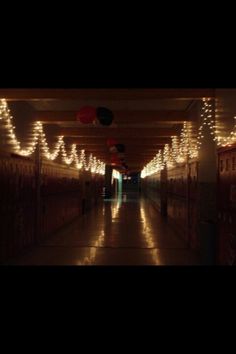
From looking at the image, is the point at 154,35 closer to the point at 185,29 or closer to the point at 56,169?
the point at 185,29

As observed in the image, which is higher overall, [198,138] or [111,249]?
[198,138]

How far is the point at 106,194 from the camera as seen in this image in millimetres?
34625

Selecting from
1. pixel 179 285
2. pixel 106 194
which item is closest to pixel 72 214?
pixel 179 285

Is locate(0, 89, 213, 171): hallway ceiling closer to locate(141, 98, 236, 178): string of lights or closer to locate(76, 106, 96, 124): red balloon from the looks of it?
locate(76, 106, 96, 124): red balloon

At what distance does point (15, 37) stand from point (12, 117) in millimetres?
4125

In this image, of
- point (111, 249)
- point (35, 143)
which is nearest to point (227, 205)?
point (111, 249)

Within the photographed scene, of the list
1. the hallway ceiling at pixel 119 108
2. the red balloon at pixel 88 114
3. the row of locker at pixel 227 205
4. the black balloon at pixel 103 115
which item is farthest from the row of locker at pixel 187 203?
the red balloon at pixel 88 114

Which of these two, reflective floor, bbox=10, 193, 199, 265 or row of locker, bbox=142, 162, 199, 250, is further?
row of locker, bbox=142, 162, 199, 250

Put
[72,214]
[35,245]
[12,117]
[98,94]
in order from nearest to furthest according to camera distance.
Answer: [98,94] → [12,117] → [35,245] → [72,214]

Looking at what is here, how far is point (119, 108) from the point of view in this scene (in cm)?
917

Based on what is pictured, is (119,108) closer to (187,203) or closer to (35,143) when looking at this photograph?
(35,143)

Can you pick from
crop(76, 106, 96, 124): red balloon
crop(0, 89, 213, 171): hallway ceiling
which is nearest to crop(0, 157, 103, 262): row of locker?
crop(0, 89, 213, 171): hallway ceiling

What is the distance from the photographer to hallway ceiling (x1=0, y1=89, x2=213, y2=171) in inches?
245

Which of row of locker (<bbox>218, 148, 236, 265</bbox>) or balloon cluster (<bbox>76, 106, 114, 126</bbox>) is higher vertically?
balloon cluster (<bbox>76, 106, 114, 126</bbox>)
